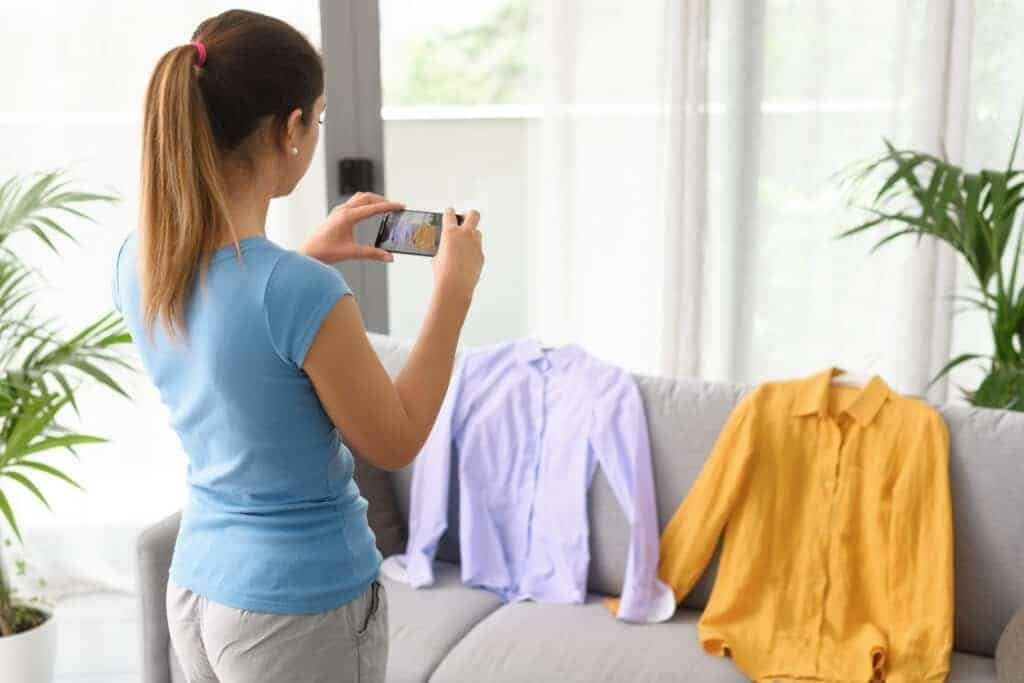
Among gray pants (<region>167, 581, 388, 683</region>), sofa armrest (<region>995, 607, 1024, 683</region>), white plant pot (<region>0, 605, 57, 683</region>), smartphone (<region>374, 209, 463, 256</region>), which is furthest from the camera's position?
white plant pot (<region>0, 605, 57, 683</region>)

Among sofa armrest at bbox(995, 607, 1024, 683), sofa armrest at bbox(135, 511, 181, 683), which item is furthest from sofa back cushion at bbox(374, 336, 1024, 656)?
sofa armrest at bbox(135, 511, 181, 683)

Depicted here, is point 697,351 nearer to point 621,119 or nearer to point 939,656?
point 621,119

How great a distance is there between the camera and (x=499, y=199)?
3387 mm

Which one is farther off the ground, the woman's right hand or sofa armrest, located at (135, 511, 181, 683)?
the woman's right hand

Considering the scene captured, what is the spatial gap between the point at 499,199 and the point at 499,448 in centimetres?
104

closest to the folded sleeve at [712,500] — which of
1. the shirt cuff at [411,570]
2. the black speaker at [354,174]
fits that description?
the shirt cuff at [411,570]

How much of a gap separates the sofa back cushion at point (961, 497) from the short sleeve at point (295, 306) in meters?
1.36

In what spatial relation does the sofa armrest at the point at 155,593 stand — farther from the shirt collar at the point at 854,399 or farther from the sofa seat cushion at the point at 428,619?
the shirt collar at the point at 854,399

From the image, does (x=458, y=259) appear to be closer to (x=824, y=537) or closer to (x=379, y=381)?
(x=379, y=381)

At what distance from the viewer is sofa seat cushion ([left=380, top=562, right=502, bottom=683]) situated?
2.21 m

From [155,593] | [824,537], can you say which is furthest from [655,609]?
[155,593]

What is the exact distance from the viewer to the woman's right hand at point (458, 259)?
1308 millimetres

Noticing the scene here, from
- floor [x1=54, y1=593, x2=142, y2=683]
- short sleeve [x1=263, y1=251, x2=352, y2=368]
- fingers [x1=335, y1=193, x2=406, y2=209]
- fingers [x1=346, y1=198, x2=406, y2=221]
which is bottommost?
floor [x1=54, y1=593, x2=142, y2=683]

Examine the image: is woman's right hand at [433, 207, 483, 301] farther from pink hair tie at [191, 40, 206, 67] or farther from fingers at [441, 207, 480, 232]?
pink hair tie at [191, 40, 206, 67]
